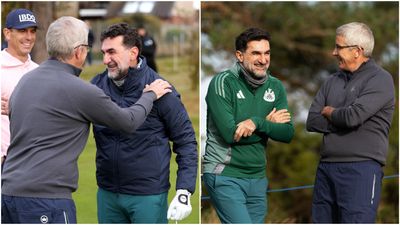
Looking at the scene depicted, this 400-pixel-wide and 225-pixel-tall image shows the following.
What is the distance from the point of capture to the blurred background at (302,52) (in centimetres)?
1572

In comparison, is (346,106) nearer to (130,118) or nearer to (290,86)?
(130,118)

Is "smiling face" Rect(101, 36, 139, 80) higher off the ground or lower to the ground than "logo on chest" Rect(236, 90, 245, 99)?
higher

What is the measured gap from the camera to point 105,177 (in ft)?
18.2


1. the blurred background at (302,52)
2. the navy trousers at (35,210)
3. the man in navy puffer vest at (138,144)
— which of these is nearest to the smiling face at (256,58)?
the man in navy puffer vest at (138,144)

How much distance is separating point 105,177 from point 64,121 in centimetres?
63

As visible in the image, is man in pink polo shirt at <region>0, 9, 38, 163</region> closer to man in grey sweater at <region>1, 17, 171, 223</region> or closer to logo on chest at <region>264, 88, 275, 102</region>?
man in grey sweater at <region>1, 17, 171, 223</region>

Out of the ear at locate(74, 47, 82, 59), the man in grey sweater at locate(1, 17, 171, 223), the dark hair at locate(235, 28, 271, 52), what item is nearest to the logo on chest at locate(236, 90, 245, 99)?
the dark hair at locate(235, 28, 271, 52)

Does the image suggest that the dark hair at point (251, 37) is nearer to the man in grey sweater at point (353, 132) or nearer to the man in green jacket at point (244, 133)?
the man in green jacket at point (244, 133)

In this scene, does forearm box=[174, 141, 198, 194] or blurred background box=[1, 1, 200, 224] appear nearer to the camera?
forearm box=[174, 141, 198, 194]

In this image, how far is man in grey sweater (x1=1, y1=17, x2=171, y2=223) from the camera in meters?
4.99

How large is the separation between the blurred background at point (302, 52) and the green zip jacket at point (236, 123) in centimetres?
903

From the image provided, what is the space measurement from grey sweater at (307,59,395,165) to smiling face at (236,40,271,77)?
0.50 metres

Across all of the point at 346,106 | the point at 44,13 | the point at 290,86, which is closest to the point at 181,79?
the point at 290,86

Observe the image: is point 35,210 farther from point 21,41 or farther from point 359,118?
point 359,118
